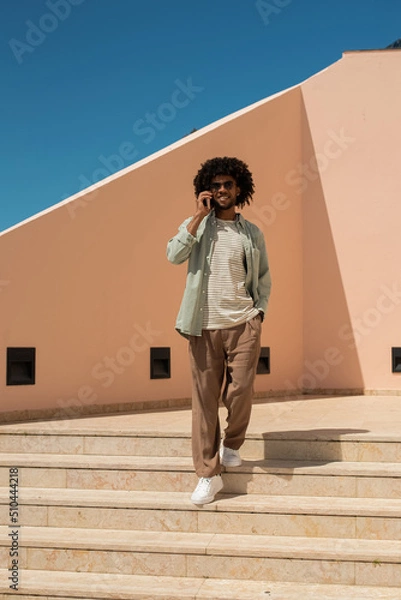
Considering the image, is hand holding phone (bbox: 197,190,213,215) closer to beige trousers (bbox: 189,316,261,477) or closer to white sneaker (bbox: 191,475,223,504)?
beige trousers (bbox: 189,316,261,477)

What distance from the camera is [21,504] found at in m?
3.58

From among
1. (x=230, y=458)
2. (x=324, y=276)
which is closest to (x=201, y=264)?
(x=230, y=458)

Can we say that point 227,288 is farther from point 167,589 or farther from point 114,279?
point 114,279

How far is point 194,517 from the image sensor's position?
11.2 ft

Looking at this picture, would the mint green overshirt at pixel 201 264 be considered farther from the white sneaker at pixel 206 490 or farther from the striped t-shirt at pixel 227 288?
the white sneaker at pixel 206 490

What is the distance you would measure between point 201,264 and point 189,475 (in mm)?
1102

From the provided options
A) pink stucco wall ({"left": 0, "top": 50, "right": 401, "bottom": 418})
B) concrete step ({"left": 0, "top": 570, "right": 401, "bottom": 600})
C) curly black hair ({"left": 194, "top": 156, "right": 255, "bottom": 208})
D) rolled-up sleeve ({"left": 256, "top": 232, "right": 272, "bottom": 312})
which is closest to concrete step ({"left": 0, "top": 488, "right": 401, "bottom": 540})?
concrete step ({"left": 0, "top": 570, "right": 401, "bottom": 600})

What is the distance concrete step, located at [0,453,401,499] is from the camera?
348 centimetres

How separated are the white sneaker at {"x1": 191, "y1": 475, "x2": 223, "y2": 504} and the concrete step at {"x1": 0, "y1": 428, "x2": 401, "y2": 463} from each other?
0.44 m

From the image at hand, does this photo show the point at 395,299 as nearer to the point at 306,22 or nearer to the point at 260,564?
the point at 306,22

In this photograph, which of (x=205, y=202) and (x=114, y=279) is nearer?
(x=205, y=202)

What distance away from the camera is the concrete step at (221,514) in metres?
3.28

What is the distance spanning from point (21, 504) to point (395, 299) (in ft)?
13.7

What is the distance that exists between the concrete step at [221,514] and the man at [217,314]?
120 mm
